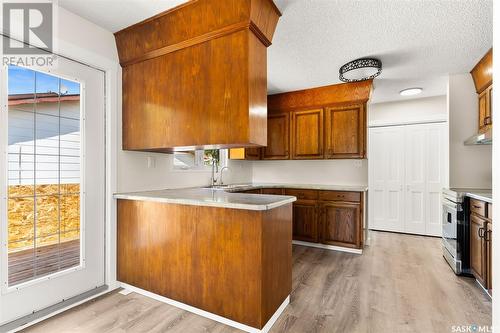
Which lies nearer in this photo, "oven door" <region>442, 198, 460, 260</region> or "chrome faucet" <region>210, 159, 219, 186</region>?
"oven door" <region>442, 198, 460, 260</region>

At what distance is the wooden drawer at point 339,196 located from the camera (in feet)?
11.8

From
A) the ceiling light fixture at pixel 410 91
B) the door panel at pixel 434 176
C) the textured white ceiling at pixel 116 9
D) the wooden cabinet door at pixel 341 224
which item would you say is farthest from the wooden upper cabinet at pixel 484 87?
the textured white ceiling at pixel 116 9

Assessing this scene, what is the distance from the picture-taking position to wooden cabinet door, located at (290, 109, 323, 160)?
4.09 metres

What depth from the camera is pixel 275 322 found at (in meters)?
Answer: 1.96

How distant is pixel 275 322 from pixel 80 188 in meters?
2.06

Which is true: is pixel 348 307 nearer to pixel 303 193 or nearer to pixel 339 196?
pixel 339 196

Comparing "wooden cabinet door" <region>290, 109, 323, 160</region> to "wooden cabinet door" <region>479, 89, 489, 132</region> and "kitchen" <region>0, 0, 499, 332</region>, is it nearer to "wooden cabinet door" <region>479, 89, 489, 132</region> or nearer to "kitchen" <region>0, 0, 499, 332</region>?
"kitchen" <region>0, 0, 499, 332</region>

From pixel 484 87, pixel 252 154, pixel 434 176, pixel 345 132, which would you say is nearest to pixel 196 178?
pixel 252 154

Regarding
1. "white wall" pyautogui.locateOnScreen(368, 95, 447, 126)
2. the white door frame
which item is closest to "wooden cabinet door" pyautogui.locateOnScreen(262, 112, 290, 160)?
"white wall" pyautogui.locateOnScreen(368, 95, 447, 126)

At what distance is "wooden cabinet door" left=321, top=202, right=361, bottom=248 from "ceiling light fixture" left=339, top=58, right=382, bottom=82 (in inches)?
69.0

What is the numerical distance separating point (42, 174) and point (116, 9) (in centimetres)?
151

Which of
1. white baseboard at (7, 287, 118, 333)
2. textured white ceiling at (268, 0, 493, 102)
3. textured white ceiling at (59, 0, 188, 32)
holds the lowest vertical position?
white baseboard at (7, 287, 118, 333)

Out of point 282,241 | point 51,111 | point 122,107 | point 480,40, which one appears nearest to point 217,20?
point 122,107
